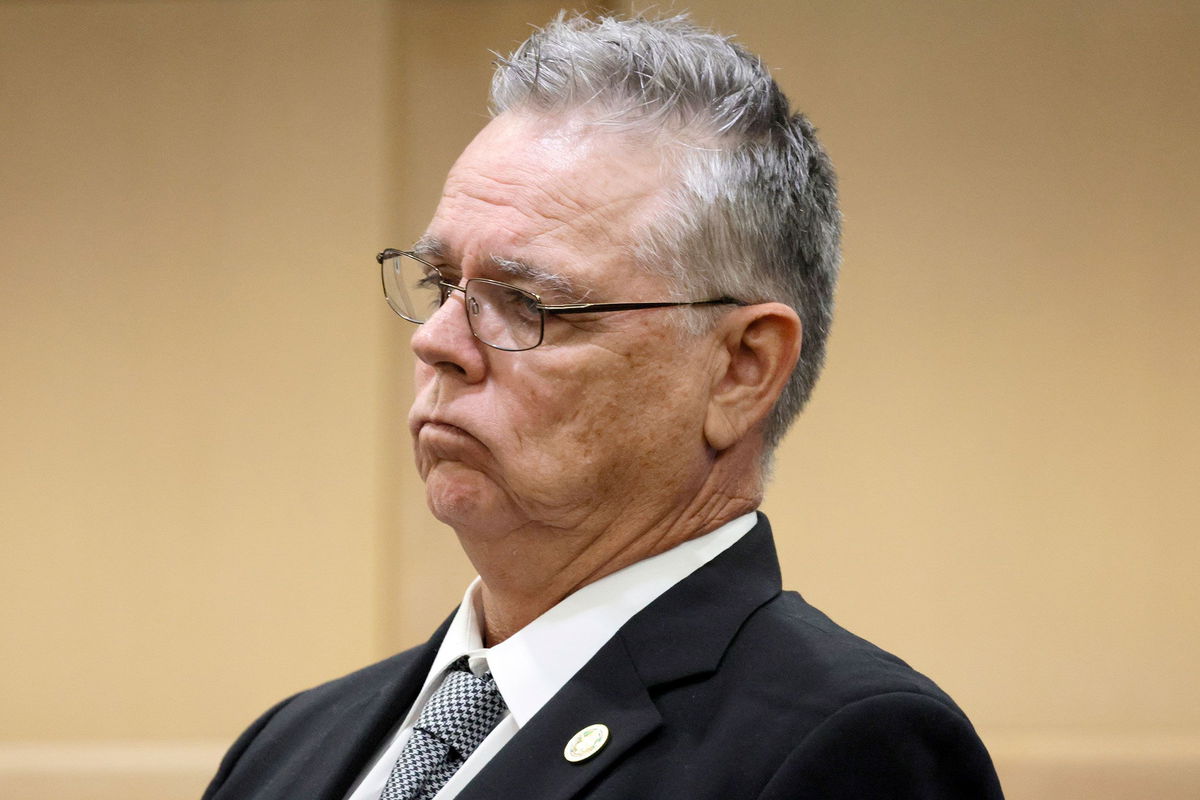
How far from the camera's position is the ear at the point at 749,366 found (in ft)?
4.07

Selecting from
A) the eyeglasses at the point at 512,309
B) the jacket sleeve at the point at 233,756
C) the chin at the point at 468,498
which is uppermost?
the eyeglasses at the point at 512,309

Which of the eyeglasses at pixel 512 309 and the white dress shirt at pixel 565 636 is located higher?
the eyeglasses at pixel 512 309

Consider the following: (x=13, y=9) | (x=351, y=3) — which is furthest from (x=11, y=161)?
(x=351, y=3)

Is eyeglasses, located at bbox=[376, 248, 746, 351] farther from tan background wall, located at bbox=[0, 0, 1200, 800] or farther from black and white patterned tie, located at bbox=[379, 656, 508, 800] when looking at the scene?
tan background wall, located at bbox=[0, 0, 1200, 800]

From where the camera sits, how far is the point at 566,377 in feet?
3.85

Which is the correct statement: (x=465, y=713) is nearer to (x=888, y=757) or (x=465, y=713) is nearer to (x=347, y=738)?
(x=347, y=738)

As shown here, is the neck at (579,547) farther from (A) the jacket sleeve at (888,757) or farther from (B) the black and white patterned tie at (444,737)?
(A) the jacket sleeve at (888,757)

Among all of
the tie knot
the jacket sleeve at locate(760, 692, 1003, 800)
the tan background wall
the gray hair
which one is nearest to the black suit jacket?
the jacket sleeve at locate(760, 692, 1003, 800)

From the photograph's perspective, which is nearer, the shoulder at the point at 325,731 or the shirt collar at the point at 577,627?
the shirt collar at the point at 577,627

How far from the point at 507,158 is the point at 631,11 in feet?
4.47

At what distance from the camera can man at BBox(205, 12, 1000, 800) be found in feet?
3.71

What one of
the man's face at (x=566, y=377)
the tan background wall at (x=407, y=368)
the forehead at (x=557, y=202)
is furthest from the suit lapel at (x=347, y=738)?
the tan background wall at (x=407, y=368)

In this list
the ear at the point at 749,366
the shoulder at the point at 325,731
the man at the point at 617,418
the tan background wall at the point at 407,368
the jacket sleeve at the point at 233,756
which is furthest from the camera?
the tan background wall at the point at 407,368

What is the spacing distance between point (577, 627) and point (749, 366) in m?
0.31
